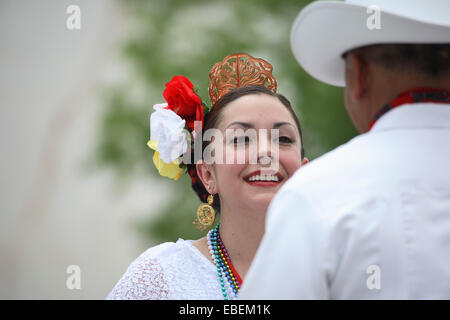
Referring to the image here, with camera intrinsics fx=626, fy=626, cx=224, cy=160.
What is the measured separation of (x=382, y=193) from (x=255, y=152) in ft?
4.13

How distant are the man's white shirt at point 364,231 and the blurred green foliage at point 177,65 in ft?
20.3

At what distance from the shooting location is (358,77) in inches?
64.8

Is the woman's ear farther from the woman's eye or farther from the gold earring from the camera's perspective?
the woman's eye

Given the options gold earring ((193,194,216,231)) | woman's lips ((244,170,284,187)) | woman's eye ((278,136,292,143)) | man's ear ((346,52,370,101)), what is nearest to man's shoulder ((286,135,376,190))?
man's ear ((346,52,370,101))

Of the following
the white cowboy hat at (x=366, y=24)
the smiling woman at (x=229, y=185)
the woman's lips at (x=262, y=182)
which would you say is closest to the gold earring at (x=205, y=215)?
the smiling woman at (x=229, y=185)

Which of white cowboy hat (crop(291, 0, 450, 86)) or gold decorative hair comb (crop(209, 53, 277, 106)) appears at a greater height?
gold decorative hair comb (crop(209, 53, 277, 106))

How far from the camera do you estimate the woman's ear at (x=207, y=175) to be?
295 cm

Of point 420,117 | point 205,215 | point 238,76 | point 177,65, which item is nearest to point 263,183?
point 205,215

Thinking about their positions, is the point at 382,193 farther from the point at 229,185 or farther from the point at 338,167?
the point at 229,185

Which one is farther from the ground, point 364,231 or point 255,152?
point 255,152

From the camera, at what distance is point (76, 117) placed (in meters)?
10.4

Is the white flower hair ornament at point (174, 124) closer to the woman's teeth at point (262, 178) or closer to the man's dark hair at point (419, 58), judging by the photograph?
the woman's teeth at point (262, 178)

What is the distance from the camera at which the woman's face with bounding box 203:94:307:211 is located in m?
2.68

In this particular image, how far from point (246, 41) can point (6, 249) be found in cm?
547
